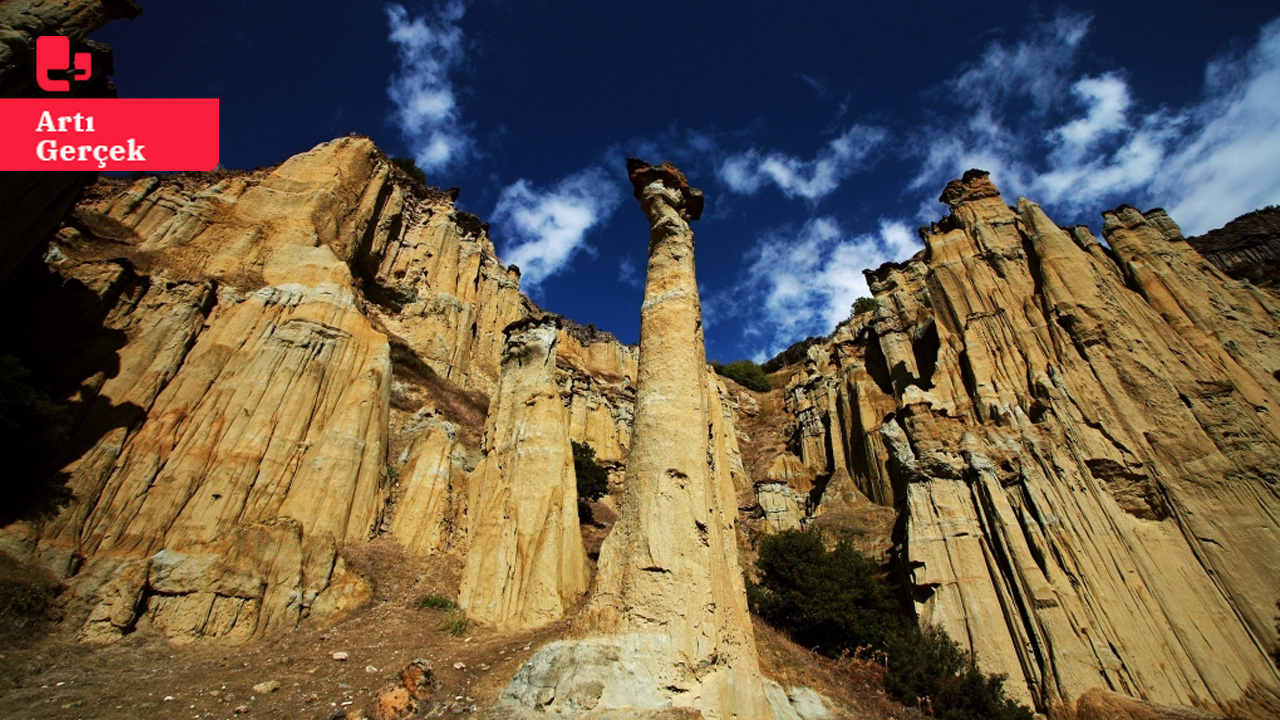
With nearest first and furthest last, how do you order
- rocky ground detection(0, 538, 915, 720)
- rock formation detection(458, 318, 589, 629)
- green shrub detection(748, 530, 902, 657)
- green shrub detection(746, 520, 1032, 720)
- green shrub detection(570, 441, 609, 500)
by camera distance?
rocky ground detection(0, 538, 915, 720) → green shrub detection(746, 520, 1032, 720) → rock formation detection(458, 318, 589, 629) → green shrub detection(748, 530, 902, 657) → green shrub detection(570, 441, 609, 500)

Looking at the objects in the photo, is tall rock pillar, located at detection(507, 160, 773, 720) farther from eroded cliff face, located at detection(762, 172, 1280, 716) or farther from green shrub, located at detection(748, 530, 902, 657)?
eroded cliff face, located at detection(762, 172, 1280, 716)

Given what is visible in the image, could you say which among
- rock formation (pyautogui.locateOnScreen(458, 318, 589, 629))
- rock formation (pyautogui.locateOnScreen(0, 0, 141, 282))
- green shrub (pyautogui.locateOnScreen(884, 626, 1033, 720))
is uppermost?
rock formation (pyautogui.locateOnScreen(0, 0, 141, 282))

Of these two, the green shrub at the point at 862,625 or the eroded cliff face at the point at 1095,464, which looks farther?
the eroded cliff face at the point at 1095,464

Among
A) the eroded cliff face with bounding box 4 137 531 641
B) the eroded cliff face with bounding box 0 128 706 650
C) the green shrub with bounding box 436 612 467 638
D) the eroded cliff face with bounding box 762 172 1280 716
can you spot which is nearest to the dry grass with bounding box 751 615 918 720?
the eroded cliff face with bounding box 762 172 1280 716

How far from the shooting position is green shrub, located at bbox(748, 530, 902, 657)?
1727 centimetres

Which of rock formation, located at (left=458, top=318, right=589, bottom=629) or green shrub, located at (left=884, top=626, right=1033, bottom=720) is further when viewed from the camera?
rock formation, located at (left=458, top=318, right=589, bottom=629)

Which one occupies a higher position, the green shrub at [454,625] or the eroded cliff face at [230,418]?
the eroded cliff face at [230,418]

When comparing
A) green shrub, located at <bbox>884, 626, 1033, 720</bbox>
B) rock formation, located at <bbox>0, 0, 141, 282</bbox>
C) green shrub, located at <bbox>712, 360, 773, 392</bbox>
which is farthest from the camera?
green shrub, located at <bbox>712, 360, 773, 392</bbox>

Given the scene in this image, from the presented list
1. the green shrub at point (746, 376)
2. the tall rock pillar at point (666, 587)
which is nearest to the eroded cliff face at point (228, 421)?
the tall rock pillar at point (666, 587)

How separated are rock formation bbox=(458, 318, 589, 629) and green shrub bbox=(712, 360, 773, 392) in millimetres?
40043

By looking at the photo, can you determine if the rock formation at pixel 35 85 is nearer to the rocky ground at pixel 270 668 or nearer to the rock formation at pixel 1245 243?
the rocky ground at pixel 270 668

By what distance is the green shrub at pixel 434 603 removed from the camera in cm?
1451

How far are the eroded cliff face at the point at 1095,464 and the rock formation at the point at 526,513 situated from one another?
1211 centimetres

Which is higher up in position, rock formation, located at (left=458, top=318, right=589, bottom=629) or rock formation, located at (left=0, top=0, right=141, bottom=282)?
rock formation, located at (left=0, top=0, right=141, bottom=282)
